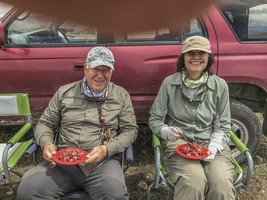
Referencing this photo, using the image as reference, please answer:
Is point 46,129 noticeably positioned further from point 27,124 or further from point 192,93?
point 192,93

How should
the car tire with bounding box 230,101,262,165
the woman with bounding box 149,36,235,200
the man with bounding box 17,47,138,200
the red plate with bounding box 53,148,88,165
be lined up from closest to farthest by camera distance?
1. the red plate with bounding box 53,148,88,165
2. the man with bounding box 17,47,138,200
3. the woman with bounding box 149,36,235,200
4. the car tire with bounding box 230,101,262,165

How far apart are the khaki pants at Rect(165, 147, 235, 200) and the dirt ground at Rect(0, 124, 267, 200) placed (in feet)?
1.61

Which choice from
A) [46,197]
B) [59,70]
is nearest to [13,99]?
[59,70]

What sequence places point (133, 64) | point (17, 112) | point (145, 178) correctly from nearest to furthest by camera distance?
point (17, 112) < point (133, 64) < point (145, 178)

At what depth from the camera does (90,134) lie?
8.84ft

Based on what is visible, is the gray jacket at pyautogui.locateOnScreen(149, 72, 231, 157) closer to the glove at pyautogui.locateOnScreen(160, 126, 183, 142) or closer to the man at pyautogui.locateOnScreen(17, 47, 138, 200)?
the glove at pyautogui.locateOnScreen(160, 126, 183, 142)

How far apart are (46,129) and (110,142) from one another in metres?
0.51

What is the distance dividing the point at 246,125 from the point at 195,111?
29.5 inches

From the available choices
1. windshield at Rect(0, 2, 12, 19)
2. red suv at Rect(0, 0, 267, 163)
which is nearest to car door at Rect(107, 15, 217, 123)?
red suv at Rect(0, 0, 267, 163)

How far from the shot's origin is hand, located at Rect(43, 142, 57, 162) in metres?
2.45

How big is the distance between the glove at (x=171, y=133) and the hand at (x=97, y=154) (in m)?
0.45

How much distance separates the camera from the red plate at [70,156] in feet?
7.59

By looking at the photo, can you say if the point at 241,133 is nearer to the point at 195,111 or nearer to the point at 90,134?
the point at 195,111

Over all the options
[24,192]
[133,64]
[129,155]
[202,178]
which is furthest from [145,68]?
[24,192]
